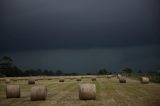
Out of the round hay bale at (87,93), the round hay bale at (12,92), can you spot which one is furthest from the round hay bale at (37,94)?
the round hay bale at (12,92)

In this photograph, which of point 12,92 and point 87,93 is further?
point 12,92

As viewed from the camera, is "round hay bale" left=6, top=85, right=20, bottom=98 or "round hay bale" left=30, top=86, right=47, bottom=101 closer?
"round hay bale" left=30, top=86, right=47, bottom=101

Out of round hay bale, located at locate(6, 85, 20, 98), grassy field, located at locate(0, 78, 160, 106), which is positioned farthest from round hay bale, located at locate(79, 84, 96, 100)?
round hay bale, located at locate(6, 85, 20, 98)

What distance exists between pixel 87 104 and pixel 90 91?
264 cm

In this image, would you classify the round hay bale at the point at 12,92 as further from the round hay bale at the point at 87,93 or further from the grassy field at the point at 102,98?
the round hay bale at the point at 87,93

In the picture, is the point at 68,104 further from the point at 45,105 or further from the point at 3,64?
the point at 3,64

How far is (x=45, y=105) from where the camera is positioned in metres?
18.7

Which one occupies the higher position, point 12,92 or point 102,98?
point 12,92

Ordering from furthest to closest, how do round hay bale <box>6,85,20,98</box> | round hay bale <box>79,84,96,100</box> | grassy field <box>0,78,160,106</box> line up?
1. round hay bale <box>6,85,20,98</box>
2. round hay bale <box>79,84,96,100</box>
3. grassy field <box>0,78,160,106</box>

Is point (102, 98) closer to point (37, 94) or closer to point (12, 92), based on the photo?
point (37, 94)

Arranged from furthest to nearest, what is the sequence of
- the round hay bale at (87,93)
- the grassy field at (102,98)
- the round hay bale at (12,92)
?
the round hay bale at (12,92) < the round hay bale at (87,93) < the grassy field at (102,98)

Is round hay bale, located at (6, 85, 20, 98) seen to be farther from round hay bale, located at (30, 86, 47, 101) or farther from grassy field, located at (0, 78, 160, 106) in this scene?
round hay bale, located at (30, 86, 47, 101)

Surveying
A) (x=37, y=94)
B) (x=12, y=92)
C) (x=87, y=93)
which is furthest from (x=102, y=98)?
(x=12, y=92)

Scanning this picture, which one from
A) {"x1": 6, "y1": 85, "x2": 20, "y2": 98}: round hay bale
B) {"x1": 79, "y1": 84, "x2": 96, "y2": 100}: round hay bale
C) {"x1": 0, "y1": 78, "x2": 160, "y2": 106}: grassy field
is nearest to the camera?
{"x1": 0, "y1": 78, "x2": 160, "y2": 106}: grassy field
